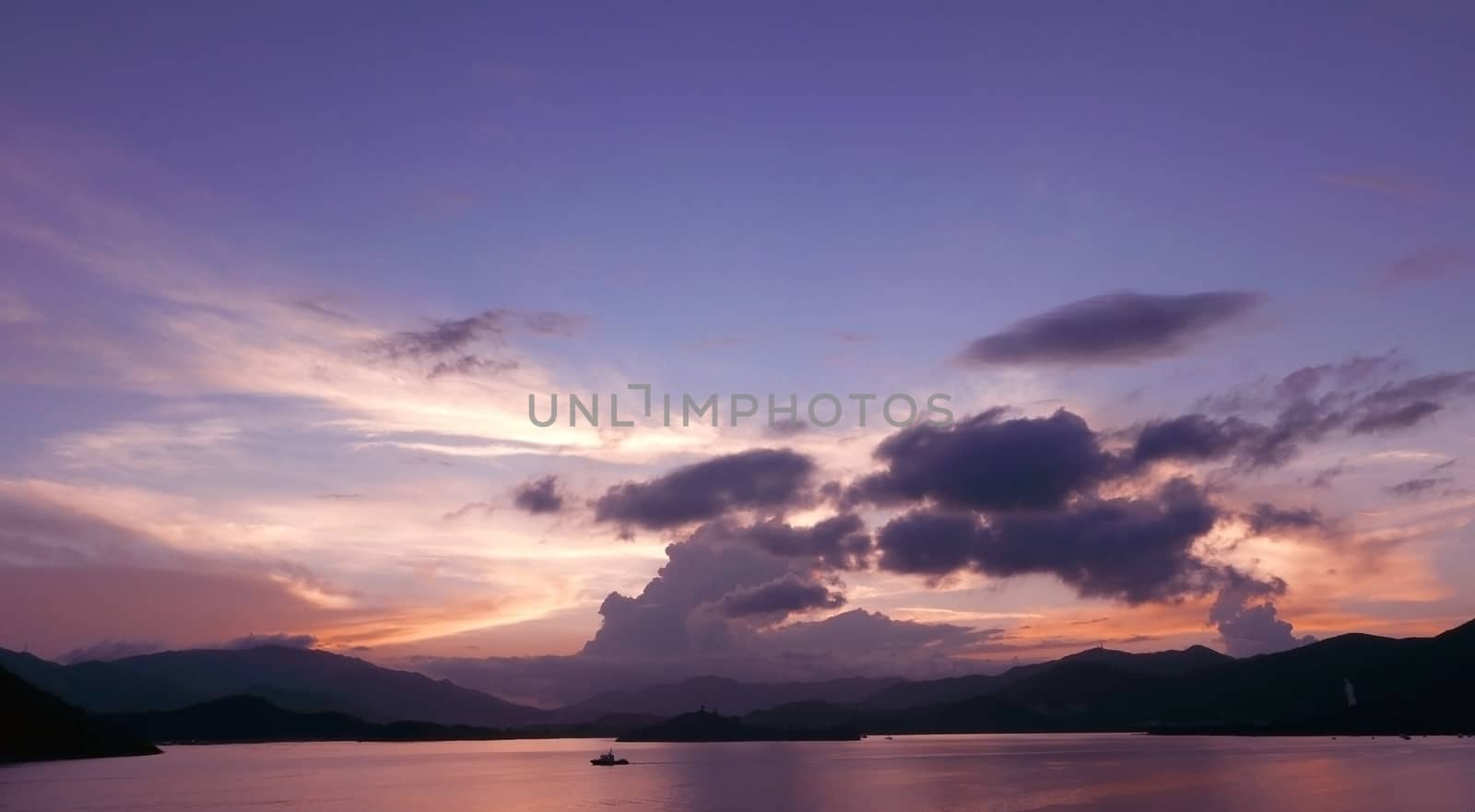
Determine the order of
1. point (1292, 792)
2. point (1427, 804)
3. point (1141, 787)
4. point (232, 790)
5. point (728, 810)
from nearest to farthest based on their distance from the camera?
point (1427, 804)
point (728, 810)
point (1292, 792)
point (1141, 787)
point (232, 790)

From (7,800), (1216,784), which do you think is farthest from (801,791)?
(7,800)

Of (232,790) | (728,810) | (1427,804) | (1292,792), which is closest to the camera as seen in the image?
(1427,804)

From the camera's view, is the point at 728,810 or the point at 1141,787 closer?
the point at 728,810

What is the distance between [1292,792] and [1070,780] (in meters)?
38.1

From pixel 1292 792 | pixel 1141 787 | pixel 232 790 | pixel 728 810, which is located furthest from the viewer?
pixel 232 790

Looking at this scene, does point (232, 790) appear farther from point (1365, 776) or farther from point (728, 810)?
point (1365, 776)

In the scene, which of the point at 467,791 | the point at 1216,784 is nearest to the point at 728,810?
the point at 467,791

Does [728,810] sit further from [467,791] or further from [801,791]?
[467,791]

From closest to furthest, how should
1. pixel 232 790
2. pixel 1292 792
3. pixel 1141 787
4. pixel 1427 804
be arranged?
pixel 1427 804 < pixel 1292 792 < pixel 1141 787 < pixel 232 790

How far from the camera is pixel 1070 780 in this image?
197 metres

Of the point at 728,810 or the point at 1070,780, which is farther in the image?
the point at 1070,780

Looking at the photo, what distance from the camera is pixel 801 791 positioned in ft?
624

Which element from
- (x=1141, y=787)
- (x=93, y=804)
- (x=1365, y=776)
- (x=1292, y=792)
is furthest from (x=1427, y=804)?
(x=93, y=804)

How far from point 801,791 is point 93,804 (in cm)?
10426
